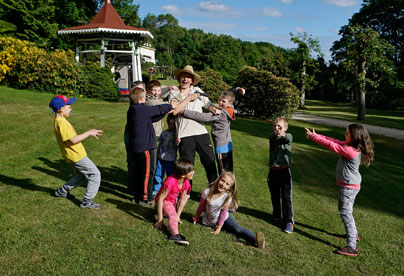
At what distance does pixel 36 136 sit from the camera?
927cm

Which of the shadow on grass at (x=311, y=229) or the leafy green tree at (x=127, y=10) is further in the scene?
the leafy green tree at (x=127, y=10)

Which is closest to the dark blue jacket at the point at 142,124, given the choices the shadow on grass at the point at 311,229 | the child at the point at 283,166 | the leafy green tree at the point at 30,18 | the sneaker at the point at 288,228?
the child at the point at 283,166

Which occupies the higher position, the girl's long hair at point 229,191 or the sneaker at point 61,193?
the girl's long hair at point 229,191

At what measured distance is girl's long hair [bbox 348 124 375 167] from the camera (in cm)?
418

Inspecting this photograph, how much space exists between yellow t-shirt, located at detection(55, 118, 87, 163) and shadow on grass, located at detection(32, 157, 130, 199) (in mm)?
1265

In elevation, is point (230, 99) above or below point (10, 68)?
below

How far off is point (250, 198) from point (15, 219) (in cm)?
380

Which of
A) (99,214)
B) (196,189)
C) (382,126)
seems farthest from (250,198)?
(382,126)

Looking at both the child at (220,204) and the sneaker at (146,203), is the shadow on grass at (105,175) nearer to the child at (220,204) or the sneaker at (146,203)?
the sneaker at (146,203)

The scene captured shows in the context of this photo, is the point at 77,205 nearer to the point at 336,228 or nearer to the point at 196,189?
the point at 196,189

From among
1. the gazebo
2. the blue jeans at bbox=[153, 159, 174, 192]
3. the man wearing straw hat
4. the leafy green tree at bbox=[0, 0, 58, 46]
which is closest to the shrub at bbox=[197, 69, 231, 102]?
the gazebo

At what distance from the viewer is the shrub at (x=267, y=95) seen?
20.5 metres

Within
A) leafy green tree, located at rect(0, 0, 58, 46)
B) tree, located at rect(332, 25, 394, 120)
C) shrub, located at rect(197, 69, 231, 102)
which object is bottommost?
shrub, located at rect(197, 69, 231, 102)

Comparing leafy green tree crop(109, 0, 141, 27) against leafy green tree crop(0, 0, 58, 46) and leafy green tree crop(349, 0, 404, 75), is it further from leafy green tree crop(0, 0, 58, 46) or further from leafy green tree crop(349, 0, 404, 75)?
leafy green tree crop(349, 0, 404, 75)
